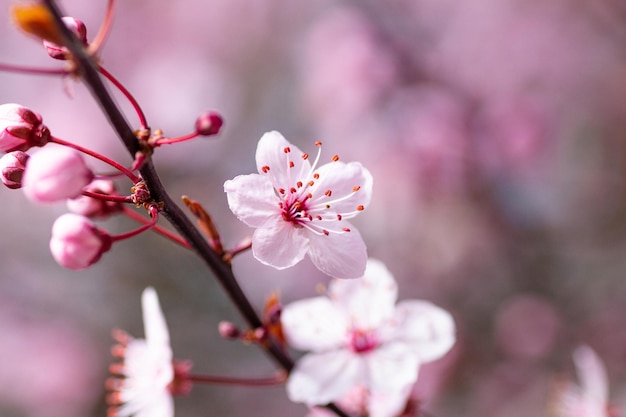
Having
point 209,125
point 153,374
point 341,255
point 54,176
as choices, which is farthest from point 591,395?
point 54,176

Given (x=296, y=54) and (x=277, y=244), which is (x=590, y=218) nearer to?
(x=296, y=54)

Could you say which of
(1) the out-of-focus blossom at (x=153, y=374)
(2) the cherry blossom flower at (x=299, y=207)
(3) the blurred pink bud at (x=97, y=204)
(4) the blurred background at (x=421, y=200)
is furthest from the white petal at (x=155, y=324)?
(4) the blurred background at (x=421, y=200)

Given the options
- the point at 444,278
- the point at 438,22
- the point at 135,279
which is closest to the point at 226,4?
the point at 438,22

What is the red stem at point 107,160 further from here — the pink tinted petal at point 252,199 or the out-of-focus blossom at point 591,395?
the out-of-focus blossom at point 591,395

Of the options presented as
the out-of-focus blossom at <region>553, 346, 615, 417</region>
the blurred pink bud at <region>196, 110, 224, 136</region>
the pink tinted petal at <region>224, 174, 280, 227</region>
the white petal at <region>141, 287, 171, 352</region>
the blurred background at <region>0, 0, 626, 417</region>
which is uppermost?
the blurred background at <region>0, 0, 626, 417</region>

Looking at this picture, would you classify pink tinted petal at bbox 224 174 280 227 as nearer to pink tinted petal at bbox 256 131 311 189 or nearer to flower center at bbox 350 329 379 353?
pink tinted petal at bbox 256 131 311 189

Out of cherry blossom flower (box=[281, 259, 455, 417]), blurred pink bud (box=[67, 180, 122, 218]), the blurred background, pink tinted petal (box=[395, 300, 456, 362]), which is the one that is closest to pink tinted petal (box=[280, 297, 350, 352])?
cherry blossom flower (box=[281, 259, 455, 417])

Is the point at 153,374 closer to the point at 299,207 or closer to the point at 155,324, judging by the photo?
the point at 155,324
